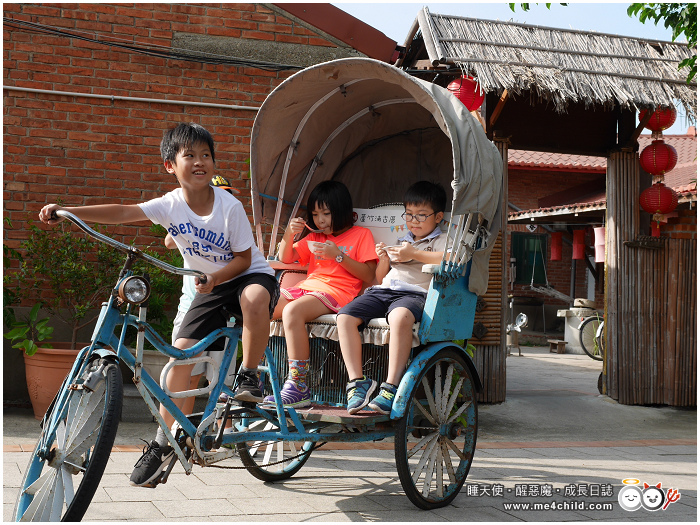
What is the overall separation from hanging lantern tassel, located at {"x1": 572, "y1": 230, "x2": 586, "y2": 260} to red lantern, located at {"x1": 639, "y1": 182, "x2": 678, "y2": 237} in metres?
8.94

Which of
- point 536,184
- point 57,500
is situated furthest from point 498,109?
point 536,184

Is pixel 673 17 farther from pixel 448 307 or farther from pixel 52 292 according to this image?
pixel 52 292

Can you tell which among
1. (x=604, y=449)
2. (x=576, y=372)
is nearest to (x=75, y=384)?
(x=604, y=449)

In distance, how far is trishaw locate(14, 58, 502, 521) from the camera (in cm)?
276

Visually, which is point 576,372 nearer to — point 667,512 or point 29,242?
point 667,512

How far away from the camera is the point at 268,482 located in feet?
14.6

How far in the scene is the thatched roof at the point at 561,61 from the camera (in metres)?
6.67

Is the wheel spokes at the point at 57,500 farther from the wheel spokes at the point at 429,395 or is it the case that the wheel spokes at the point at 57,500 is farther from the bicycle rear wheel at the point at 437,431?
the wheel spokes at the point at 429,395

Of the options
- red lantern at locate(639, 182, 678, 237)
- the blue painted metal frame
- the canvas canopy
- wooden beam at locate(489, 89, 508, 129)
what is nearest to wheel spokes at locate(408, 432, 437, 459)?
the blue painted metal frame

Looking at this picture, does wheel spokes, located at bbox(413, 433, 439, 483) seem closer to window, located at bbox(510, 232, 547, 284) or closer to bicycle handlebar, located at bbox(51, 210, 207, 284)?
bicycle handlebar, located at bbox(51, 210, 207, 284)

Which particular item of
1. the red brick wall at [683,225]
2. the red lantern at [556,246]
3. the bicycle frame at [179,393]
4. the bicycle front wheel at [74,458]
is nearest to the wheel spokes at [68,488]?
the bicycle front wheel at [74,458]

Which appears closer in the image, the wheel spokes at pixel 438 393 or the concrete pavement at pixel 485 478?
the concrete pavement at pixel 485 478

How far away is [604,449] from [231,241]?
406 centimetres

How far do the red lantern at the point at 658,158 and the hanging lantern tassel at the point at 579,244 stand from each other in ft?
29.8
